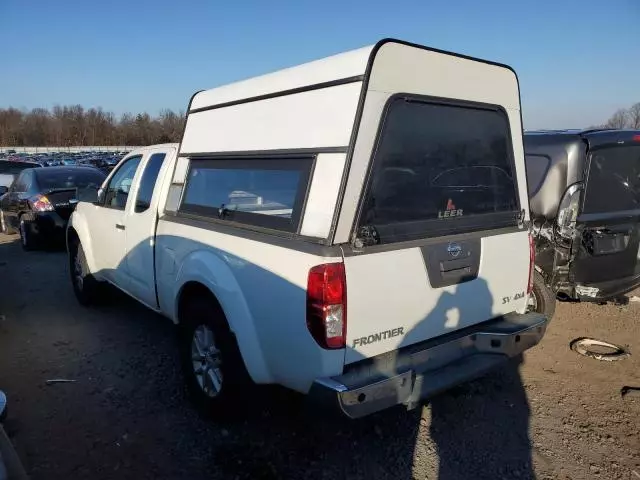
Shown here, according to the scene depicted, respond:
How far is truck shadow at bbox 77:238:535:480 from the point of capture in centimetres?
271

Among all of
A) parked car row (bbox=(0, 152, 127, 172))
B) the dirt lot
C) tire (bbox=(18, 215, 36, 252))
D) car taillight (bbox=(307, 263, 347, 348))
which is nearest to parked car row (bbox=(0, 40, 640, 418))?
car taillight (bbox=(307, 263, 347, 348))

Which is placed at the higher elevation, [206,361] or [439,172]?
[439,172]

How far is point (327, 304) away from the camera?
228 centimetres

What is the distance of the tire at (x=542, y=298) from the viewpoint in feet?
14.5

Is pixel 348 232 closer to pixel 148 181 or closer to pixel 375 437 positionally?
pixel 375 437

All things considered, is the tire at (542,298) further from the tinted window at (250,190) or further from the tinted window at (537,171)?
the tinted window at (250,190)

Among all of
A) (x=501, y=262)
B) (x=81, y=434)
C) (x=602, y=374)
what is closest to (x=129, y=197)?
(x=81, y=434)

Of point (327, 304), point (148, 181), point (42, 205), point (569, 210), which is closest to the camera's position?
point (327, 304)

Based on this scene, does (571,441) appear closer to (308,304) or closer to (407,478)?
(407,478)

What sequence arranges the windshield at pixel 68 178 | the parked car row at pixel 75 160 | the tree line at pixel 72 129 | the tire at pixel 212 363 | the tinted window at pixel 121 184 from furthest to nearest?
the tree line at pixel 72 129 < the parked car row at pixel 75 160 < the windshield at pixel 68 178 < the tinted window at pixel 121 184 < the tire at pixel 212 363

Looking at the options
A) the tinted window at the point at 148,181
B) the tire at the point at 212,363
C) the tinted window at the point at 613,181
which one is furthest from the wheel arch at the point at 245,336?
the tinted window at the point at 613,181

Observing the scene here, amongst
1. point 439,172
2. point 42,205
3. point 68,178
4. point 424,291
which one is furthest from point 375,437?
point 68,178

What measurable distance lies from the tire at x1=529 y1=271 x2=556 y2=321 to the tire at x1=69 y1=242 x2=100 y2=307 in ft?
15.6

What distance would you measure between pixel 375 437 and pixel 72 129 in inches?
3814
